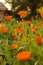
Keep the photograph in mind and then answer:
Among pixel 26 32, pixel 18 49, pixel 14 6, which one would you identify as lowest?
pixel 14 6

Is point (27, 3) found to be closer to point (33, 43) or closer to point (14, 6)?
point (14, 6)

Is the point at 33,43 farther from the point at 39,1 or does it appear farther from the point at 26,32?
the point at 39,1

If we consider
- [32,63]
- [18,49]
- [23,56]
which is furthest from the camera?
[18,49]

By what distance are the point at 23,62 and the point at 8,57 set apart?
0.66 feet

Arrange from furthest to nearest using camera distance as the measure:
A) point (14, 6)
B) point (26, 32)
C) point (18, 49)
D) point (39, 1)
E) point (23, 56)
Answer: point (14, 6)
point (39, 1)
point (26, 32)
point (18, 49)
point (23, 56)

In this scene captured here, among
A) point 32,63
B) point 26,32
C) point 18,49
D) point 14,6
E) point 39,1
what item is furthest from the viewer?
point 14,6

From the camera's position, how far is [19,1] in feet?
28.7

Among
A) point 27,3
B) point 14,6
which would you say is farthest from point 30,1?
point 14,6

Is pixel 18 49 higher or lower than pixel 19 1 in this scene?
Result: higher

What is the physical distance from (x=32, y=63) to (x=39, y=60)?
7 centimetres

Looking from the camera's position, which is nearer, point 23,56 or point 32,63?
point 23,56

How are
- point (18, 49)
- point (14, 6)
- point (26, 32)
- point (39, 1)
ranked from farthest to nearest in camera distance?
point (14, 6) → point (39, 1) → point (26, 32) → point (18, 49)

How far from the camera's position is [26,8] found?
8.70 meters

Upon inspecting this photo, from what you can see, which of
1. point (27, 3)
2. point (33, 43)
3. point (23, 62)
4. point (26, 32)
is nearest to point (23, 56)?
point (23, 62)
